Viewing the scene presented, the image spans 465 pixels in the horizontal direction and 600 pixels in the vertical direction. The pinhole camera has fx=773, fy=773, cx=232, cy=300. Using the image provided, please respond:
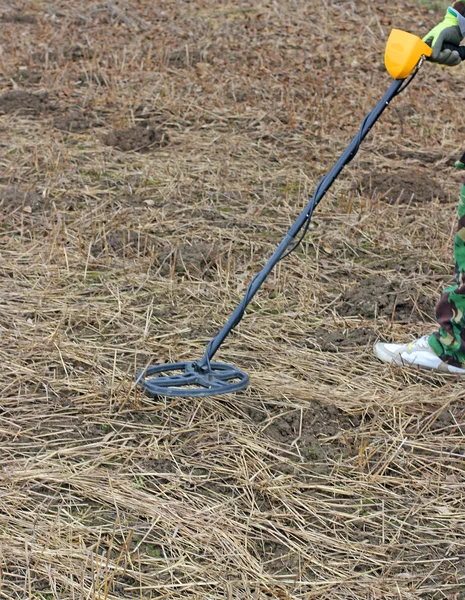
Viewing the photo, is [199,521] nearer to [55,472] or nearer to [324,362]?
[55,472]

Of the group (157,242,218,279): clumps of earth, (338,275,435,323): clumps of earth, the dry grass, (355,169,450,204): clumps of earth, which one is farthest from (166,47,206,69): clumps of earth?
(338,275,435,323): clumps of earth

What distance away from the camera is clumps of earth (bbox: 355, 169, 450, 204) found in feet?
16.0

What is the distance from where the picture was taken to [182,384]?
9.46 feet

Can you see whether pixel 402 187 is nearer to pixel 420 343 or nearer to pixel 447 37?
pixel 420 343

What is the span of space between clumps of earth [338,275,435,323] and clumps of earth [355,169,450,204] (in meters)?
1.11

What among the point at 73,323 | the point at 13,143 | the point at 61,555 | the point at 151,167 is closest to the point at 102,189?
the point at 151,167

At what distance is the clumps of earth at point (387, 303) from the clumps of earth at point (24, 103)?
10.8 ft

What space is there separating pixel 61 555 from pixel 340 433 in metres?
1.11

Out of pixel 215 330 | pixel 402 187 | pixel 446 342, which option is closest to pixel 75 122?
pixel 402 187

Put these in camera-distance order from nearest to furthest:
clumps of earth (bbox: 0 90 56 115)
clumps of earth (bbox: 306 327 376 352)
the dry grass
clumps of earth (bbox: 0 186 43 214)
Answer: the dry grass, clumps of earth (bbox: 306 327 376 352), clumps of earth (bbox: 0 186 43 214), clumps of earth (bbox: 0 90 56 115)

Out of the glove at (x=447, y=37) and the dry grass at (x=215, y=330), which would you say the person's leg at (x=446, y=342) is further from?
the glove at (x=447, y=37)

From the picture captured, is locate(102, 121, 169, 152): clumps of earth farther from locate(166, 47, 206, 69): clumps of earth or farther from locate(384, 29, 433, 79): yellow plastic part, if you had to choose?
locate(384, 29, 433, 79): yellow plastic part

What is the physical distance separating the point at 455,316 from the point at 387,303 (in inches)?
24.1

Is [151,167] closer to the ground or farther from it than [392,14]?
closer to the ground
